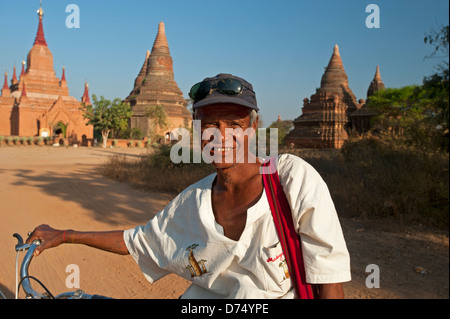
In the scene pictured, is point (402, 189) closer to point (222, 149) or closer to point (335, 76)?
point (222, 149)

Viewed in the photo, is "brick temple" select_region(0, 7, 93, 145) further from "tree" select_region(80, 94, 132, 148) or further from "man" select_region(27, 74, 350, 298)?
"man" select_region(27, 74, 350, 298)

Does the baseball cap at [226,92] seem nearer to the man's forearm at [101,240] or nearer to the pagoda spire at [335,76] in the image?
the man's forearm at [101,240]

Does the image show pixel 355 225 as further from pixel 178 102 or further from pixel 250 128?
pixel 178 102

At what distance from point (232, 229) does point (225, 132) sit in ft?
1.28

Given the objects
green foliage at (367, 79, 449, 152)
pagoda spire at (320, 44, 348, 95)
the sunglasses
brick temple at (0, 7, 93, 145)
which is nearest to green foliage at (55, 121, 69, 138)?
brick temple at (0, 7, 93, 145)

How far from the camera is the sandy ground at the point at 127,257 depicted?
3562 millimetres

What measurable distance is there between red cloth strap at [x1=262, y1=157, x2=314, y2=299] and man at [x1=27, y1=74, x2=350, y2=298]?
1.1 inches

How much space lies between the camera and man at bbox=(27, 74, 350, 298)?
1.11m

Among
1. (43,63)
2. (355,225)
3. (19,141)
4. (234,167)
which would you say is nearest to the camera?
(234,167)

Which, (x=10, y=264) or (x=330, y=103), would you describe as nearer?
(x=10, y=264)

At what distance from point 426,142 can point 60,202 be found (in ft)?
24.4

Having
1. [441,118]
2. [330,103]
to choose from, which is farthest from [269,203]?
[330,103]

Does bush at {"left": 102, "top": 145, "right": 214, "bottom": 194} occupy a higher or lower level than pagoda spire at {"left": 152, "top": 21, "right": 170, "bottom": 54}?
lower
